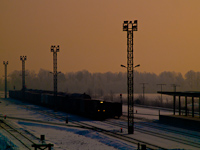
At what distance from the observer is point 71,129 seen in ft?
148

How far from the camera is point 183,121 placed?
156 ft

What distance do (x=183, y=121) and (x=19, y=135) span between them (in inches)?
982

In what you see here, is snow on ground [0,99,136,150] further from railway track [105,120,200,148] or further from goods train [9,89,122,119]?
goods train [9,89,122,119]

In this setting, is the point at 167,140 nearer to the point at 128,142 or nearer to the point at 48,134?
the point at 128,142

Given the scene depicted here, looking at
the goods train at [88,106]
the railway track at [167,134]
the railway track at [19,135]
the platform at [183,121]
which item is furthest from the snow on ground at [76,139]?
the platform at [183,121]

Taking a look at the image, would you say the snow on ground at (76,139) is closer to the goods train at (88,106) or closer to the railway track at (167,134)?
the railway track at (167,134)

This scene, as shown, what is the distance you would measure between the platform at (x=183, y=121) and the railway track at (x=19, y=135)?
24.0 meters

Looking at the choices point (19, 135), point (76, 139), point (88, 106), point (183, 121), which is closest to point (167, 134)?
point (183, 121)

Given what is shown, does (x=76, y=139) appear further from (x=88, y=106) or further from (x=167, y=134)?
(x=88, y=106)

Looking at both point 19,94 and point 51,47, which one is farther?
point 19,94

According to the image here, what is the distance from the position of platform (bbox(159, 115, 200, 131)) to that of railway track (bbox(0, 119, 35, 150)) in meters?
24.0

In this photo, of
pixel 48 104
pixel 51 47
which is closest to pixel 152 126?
pixel 51 47

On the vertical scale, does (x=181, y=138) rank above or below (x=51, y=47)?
below

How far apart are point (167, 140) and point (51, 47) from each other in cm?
4096
